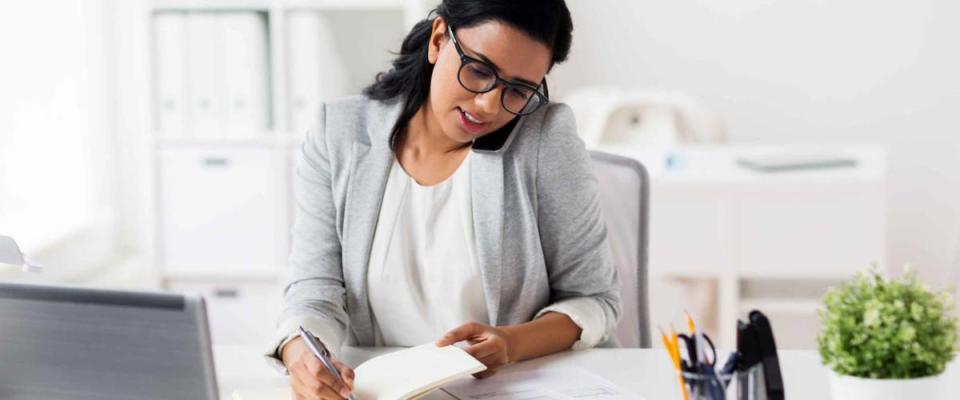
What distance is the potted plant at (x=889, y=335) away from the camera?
100 cm

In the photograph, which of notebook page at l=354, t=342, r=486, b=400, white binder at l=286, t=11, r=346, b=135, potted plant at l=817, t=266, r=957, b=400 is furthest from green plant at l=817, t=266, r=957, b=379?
white binder at l=286, t=11, r=346, b=135

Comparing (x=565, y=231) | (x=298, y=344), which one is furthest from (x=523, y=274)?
(x=298, y=344)

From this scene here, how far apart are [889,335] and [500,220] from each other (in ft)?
2.07

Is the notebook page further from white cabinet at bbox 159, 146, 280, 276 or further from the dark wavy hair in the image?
white cabinet at bbox 159, 146, 280, 276

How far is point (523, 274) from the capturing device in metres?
1.56

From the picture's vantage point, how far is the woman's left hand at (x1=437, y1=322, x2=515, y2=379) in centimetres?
135

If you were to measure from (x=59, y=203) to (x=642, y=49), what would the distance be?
5.53 feet

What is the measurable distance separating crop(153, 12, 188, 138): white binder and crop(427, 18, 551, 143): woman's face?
1.63 m

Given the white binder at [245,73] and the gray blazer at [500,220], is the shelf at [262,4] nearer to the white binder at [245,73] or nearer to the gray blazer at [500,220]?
the white binder at [245,73]

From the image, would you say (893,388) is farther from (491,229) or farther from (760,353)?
(491,229)

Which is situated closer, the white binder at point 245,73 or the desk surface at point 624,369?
the desk surface at point 624,369

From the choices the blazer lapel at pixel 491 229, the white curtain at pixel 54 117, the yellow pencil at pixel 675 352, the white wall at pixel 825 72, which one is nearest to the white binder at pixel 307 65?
the white curtain at pixel 54 117

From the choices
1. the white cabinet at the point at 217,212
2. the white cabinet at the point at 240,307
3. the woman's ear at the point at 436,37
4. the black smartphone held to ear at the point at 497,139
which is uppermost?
the woman's ear at the point at 436,37

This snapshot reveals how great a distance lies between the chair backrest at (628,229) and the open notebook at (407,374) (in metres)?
0.45
